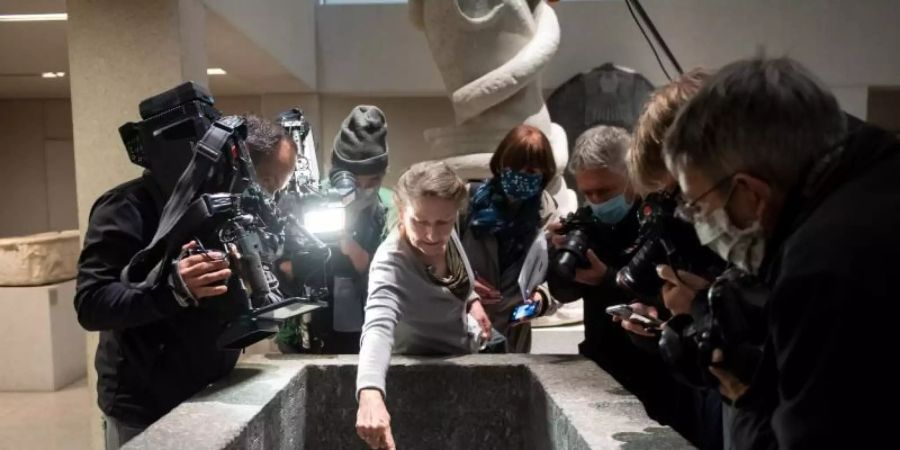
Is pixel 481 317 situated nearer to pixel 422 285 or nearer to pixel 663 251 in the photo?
pixel 422 285

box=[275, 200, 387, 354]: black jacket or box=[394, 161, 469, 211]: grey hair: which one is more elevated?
box=[394, 161, 469, 211]: grey hair

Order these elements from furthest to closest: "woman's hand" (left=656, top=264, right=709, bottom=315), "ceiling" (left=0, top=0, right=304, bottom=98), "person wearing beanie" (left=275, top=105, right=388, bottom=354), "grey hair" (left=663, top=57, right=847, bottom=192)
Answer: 1. "ceiling" (left=0, top=0, right=304, bottom=98)
2. "person wearing beanie" (left=275, top=105, right=388, bottom=354)
3. "woman's hand" (left=656, top=264, right=709, bottom=315)
4. "grey hair" (left=663, top=57, right=847, bottom=192)

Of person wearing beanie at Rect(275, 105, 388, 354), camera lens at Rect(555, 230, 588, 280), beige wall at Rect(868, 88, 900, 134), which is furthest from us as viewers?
beige wall at Rect(868, 88, 900, 134)

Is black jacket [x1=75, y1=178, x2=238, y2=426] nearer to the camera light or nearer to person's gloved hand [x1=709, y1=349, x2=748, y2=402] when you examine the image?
the camera light

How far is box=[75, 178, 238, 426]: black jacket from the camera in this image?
1.25 meters

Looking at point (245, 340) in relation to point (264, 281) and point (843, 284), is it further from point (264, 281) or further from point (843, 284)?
point (843, 284)

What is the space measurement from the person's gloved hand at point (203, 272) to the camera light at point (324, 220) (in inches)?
20.5

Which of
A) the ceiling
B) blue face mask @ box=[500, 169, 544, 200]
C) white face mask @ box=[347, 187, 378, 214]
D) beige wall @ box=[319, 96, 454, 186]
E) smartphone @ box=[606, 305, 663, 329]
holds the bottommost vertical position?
smartphone @ box=[606, 305, 663, 329]

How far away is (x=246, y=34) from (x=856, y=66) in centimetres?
408

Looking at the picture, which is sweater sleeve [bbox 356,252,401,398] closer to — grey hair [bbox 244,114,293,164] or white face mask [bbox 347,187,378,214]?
grey hair [bbox 244,114,293,164]

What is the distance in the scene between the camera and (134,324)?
126 centimetres

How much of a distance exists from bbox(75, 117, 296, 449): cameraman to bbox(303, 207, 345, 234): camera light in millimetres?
425

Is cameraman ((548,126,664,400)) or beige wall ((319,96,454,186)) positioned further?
beige wall ((319,96,454,186))

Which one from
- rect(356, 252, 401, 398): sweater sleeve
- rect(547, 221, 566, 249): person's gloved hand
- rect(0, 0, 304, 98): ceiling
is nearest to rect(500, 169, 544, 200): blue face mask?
rect(547, 221, 566, 249): person's gloved hand
